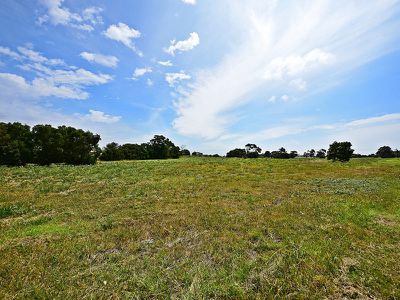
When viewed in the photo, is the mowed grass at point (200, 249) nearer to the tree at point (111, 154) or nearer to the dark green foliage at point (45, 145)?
the dark green foliage at point (45, 145)

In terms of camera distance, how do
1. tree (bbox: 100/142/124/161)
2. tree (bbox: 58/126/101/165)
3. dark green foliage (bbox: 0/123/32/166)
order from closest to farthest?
1. dark green foliage (bbox: 0/123/32/166)
2. tree (bbox: 58/126/101/165)
3. tree (bbox: 100/142/124/161)

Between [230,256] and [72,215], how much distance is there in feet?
34.8

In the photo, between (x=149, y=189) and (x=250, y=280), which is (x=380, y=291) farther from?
(x=149, y=189)

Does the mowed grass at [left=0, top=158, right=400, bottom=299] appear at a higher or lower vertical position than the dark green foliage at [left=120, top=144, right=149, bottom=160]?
lower

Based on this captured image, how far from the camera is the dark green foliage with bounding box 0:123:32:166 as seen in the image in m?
55.8

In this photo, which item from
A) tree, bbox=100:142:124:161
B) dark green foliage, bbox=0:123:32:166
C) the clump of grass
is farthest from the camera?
tree, bbox=100:142:124:161

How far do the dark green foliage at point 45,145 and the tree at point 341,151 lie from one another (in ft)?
268

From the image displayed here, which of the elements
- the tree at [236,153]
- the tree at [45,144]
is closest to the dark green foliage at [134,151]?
the tree at [45,144]

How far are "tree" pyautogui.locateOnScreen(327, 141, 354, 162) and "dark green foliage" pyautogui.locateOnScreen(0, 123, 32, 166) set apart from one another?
95.2m

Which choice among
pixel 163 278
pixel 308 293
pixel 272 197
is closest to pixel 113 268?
pixel 163 278

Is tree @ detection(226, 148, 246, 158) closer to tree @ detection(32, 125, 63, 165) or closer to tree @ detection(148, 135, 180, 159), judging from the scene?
tree @ detection(148, 135, 180, 159)

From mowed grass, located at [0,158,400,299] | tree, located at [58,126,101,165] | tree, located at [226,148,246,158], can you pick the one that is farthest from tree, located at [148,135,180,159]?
mowed grass, located at [0,158,400,299]

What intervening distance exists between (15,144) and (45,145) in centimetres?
646

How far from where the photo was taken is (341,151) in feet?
319
